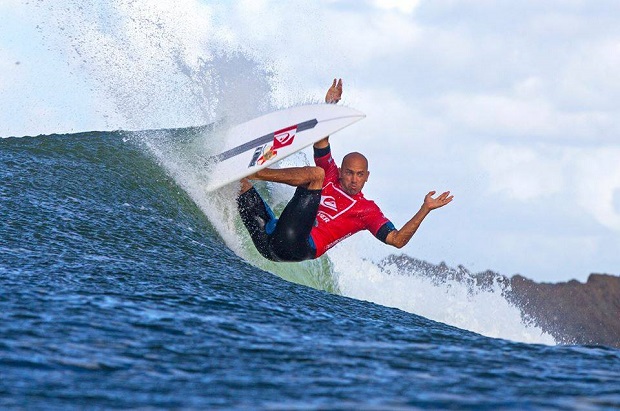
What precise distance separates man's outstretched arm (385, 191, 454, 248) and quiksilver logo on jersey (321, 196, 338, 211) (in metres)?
0.72

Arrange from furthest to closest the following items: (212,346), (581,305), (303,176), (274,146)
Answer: (581,305)
(274,146)
(303,176)
(212,346)

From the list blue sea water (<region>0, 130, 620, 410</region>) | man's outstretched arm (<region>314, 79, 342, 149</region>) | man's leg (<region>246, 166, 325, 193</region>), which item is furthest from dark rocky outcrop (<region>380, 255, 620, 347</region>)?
blue sea water (<region>0, 130, 620, 410</region>)

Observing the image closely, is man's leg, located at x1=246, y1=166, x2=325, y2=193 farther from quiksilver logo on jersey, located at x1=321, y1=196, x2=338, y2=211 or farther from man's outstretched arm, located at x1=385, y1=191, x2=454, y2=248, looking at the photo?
man's outstretched arm, located at x1=385, y1=191, x2=454, y2=248

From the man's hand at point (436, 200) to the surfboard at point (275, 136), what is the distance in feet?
3.64

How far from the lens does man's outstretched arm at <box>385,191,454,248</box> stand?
8.48 meters

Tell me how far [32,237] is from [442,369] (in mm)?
4643

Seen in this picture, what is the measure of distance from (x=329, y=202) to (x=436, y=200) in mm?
→ 1133

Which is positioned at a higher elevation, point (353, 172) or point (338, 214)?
point (353, 172)

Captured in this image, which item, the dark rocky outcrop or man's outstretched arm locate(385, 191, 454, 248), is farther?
the dark rocky outcrop

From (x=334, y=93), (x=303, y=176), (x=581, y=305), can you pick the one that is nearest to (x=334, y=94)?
(x=334, y=93)

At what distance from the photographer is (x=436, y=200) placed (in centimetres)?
852

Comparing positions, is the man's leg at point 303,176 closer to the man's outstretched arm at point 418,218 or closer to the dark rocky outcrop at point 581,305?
the man's outstretched arm at point 418,218

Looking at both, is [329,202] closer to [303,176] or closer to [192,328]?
[303,176]

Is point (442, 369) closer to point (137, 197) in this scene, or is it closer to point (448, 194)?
point (448, 194)
